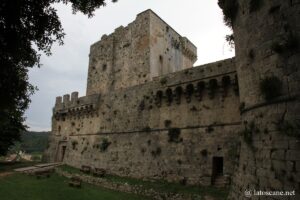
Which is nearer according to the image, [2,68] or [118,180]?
[2,68]

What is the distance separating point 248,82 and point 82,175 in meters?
12.3

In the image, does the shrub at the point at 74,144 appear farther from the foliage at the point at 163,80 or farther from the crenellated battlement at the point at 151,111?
the foliage at the point at 163,80

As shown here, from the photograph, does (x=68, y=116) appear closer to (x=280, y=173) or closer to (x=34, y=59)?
(x=34, y=59)

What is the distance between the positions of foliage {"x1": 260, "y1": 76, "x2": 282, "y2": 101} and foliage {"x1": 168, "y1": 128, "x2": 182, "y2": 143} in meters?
7.24

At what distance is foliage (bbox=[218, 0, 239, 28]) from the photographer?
30.2 feet

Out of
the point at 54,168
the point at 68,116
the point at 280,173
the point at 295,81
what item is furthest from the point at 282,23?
the point at 68,116

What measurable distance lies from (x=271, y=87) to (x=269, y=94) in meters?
0.20

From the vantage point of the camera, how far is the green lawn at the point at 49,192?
11867 millimetres

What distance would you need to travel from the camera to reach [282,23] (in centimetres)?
703

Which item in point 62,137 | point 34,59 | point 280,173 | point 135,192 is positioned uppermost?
point 34,59

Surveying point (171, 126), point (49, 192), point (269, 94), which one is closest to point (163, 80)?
point (171, 126)

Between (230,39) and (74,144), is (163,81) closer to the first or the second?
(230,39)

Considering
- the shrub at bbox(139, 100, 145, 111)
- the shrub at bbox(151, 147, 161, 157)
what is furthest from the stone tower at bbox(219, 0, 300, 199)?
the shrub at bbox(139, 100, 145, 111)

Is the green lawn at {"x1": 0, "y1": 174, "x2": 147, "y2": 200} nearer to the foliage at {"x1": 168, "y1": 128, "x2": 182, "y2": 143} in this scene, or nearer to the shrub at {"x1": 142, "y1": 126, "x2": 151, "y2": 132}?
the foliage at {"x1": 168, "y1": 128, "x2": 182, "y2": 143}
